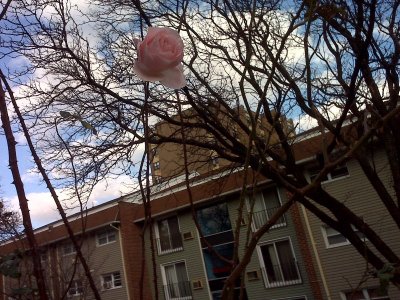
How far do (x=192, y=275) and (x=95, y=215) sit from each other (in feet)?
23.9

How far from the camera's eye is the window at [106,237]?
2662 cm

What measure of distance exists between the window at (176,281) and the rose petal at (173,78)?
2321 centimetres

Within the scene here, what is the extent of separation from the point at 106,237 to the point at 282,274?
38.3ft

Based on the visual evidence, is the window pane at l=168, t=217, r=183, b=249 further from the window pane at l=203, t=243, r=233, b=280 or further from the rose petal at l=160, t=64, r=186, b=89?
the rose petal at l=160, t=64, r=186, b=89

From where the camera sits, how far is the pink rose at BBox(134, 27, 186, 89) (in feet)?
3.37

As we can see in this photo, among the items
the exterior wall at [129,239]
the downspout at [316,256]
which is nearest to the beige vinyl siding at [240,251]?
the downspout at [316,256]

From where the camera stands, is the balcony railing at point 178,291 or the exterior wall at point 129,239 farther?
the exterior wall at point 129,239

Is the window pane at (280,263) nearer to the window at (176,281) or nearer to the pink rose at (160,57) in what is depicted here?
the window at (176,281)

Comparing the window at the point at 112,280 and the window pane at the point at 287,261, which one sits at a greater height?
the window at the point at 112,280

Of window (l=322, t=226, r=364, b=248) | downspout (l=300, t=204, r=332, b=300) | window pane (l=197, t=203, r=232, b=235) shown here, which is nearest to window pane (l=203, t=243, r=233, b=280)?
window pane (l=197, t=203, r=232, b=235)

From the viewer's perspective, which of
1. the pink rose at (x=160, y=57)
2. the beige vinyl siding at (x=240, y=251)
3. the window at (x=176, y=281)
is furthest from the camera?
the window at (x=176, y=281)

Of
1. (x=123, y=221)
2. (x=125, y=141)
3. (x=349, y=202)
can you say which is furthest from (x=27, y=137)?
(x=123, y=221)

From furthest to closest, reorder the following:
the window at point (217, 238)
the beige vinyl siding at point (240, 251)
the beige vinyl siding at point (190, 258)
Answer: the beige vinyl siding at point (190, 258) < the window at point (217, 238) < the beige vinyl siding at point (240, 251)

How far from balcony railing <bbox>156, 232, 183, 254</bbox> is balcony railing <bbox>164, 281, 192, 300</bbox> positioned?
1.76 meters
